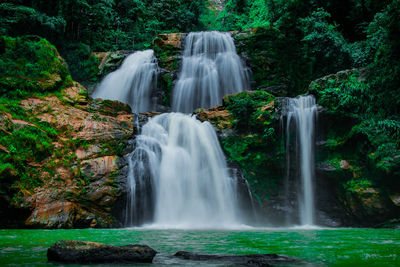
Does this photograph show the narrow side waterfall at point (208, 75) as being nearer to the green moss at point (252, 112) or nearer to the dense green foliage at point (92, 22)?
the green moss at point (252, 112)

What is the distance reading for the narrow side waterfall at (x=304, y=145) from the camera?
11.5 m

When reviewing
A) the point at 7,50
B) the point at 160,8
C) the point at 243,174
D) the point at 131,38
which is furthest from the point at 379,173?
the point at 160,8

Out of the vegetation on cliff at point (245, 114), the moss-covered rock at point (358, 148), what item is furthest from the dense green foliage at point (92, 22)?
the moss-covered rock at point (358, 148)

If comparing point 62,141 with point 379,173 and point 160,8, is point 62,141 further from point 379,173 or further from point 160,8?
point 160,8

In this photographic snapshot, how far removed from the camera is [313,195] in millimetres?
11547

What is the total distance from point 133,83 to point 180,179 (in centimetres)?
848

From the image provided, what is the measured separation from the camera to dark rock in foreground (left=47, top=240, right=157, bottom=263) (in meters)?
3.18

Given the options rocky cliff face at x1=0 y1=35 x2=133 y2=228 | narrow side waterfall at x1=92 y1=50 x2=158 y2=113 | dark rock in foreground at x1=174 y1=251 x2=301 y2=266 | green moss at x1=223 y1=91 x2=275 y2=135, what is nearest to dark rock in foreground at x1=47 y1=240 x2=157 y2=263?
dark rock in foreground at x1=174 y1=251 x2=301 y2=266

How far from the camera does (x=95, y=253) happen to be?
322 centimetres

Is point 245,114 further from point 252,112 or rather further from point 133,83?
point 133,83

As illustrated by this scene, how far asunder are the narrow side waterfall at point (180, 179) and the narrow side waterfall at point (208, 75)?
4.57m

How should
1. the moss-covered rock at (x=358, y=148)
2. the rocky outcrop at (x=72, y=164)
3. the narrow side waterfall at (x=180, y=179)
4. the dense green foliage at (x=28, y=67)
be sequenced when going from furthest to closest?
the dense green foliage at (x=28, y=67), the moss-covered rock at (x=358, y=148), the narrow side waterfall at (x=180, y=179), the rocky outcrop at (x=72, y=164)

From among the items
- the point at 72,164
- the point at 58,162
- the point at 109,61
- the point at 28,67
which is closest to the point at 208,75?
the point at 109,61

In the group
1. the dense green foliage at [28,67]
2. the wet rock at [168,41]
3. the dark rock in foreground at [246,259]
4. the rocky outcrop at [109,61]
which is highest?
the wet rock at [168,41]
